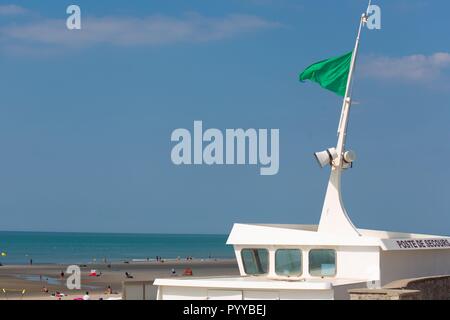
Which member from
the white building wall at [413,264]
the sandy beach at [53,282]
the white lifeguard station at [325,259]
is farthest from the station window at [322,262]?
the sandy beach at [53,282]

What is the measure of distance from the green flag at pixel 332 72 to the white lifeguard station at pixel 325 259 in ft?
1.13

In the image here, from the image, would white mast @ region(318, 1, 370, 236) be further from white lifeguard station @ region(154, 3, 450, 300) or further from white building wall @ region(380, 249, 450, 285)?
white building wall @ region(380, 249, 450, 285)

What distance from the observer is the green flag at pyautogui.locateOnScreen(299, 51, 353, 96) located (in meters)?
29.9

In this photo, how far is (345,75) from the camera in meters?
29.9

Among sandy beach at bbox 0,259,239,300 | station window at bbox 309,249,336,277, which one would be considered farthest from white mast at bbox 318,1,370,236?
sandy beach at bbox 0,259,239,300

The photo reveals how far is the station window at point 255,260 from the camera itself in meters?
27.7

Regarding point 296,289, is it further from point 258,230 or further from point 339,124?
point 339,124

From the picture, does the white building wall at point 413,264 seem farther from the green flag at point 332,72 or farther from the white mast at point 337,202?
the green flag at point 332,72
